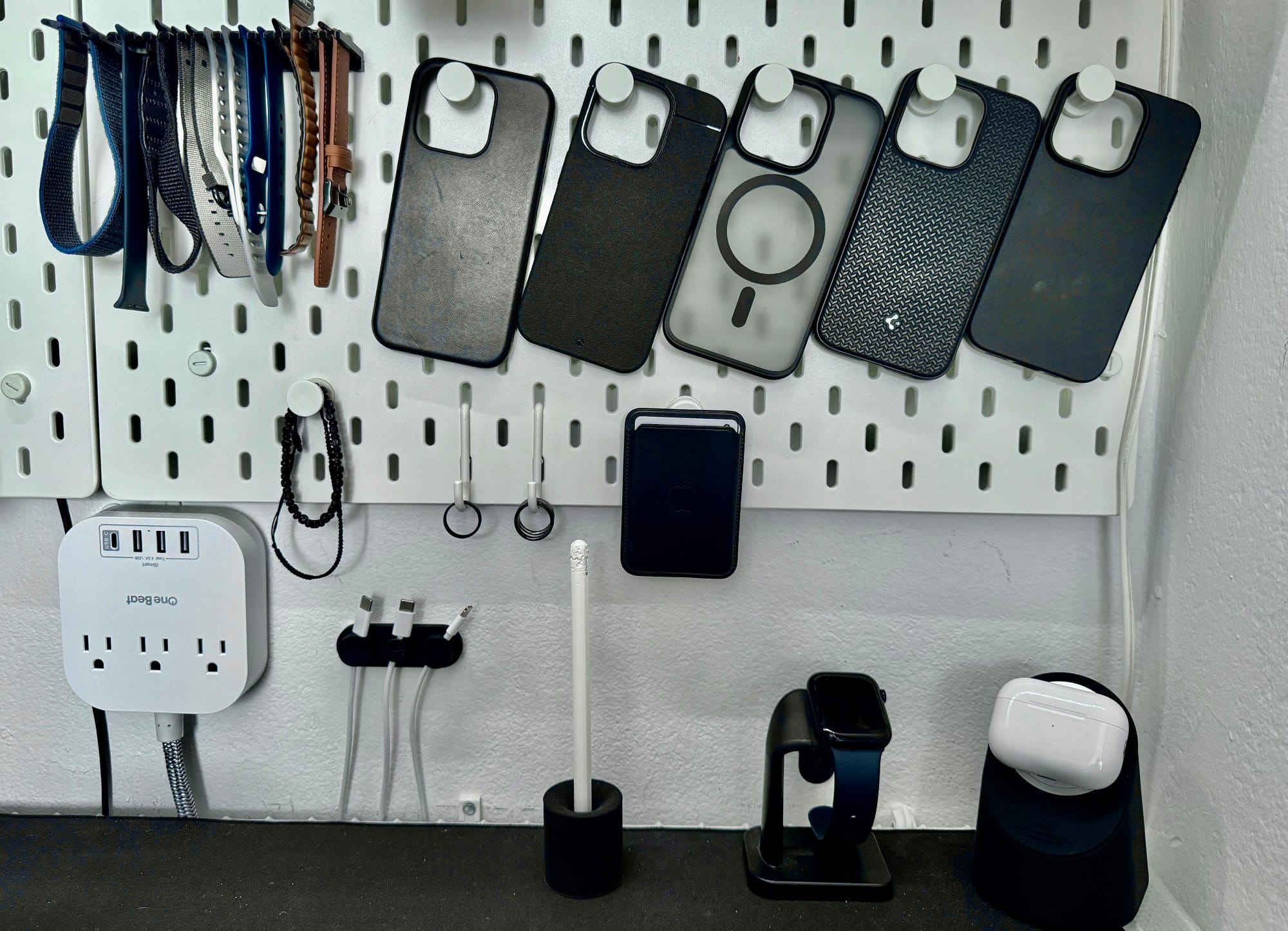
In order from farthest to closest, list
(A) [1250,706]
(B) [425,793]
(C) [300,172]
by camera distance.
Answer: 1. (B) [425,793]
2. (C) [300,172]
3. (A) [1250,706]

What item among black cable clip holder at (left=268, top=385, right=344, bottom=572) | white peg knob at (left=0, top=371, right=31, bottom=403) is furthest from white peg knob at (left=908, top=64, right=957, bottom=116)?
white peg knob at (left=0, top=371, right=31, bottom=403)

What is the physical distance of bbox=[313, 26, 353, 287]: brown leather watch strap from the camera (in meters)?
0.69

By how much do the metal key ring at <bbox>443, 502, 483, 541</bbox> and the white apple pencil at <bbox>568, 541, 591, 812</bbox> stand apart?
0.44 ft

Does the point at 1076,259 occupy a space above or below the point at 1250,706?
above

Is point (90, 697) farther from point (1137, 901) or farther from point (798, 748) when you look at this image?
point (1137, 901)

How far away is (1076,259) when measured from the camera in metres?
0.72

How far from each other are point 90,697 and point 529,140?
664 mm

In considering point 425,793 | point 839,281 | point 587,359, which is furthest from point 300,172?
point 425,793

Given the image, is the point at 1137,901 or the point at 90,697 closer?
the point at 1137,901

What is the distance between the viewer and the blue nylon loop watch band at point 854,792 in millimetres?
664

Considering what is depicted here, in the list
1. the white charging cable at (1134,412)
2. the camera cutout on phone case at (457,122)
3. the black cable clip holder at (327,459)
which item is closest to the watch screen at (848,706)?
the white charging cable at (1134,412)

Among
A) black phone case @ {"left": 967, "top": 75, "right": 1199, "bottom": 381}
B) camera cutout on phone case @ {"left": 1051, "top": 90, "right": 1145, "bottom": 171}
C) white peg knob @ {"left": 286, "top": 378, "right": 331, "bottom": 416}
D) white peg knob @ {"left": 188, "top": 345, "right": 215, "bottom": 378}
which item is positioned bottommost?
white peg knob @ {"left": 286, "top": 378, "right": 331, "bottom": 416}

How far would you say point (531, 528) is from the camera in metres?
0.78

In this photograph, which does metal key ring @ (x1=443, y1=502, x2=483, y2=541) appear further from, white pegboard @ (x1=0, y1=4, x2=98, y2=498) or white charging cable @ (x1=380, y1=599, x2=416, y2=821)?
white pegboard @ (x1=0, y1=4, x2=98, y2=498)
